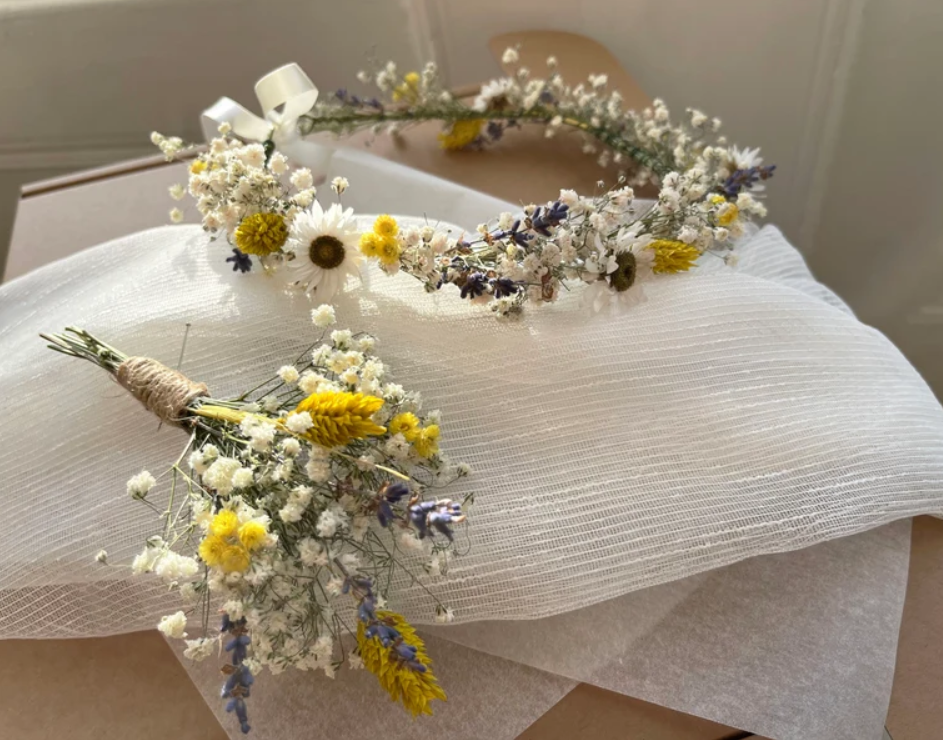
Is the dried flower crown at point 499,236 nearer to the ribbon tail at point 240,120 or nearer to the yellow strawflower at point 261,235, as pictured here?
the yellow strawflower at point 261,235

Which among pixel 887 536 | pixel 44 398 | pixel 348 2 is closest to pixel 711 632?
pixel 887 536

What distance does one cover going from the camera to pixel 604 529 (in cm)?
68

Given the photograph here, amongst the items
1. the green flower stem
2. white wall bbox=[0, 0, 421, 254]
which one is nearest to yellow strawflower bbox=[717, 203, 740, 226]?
the green flower stem

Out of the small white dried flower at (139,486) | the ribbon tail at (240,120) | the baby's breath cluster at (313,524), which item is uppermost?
the ribbon tail at (240,120)

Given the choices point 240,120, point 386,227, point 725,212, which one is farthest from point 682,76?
point 386,227

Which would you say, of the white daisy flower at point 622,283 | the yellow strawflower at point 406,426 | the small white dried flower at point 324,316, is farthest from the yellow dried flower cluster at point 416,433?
the white daisy flower at point 622,283

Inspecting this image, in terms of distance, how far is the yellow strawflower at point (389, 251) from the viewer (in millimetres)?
760

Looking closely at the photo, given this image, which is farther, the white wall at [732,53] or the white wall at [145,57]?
the white wall at [145,57]

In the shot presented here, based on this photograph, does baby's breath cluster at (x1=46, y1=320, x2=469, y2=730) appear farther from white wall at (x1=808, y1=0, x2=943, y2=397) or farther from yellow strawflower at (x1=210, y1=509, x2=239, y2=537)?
white wall at (x1=808, y1=0, x2=943, y2=397)

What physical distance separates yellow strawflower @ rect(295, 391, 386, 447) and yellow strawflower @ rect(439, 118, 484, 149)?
0.77 meters

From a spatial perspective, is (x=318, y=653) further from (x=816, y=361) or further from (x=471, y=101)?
(x=471, y=101)

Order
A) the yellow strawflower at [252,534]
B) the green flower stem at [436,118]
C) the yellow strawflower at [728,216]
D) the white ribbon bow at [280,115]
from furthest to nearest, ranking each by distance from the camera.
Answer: the green flower stem at [436,118] < the white ribbon bow at [280,115] < the yellow strawflower at [728,216] < the yellow strawflower at [252,534]

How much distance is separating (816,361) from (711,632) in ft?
0.97

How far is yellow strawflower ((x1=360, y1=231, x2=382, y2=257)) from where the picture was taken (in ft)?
2.49
